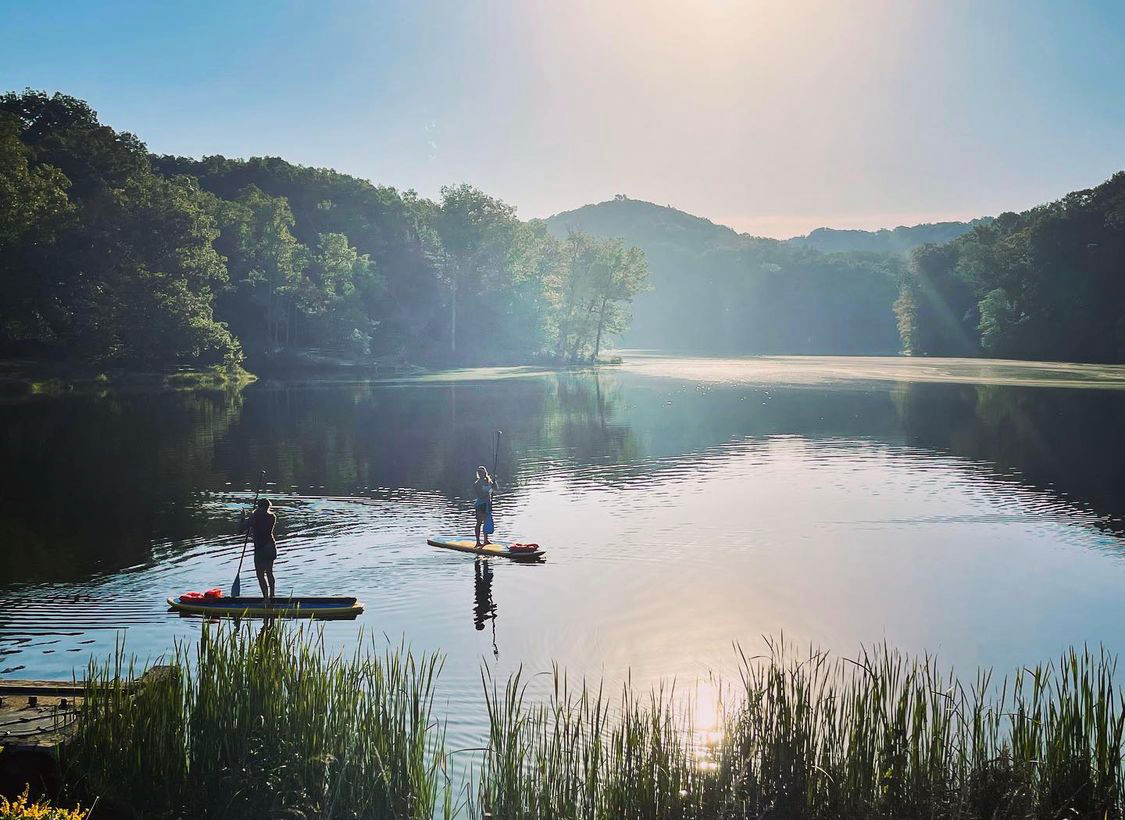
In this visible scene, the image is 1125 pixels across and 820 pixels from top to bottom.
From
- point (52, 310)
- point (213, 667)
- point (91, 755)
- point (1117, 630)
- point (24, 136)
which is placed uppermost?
point (24, 136)

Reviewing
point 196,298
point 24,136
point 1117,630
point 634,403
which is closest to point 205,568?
point 1117,630

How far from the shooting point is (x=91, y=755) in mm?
11094

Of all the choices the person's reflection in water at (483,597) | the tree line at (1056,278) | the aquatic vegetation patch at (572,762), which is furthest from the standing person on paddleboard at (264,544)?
the tree line at (1056,278)

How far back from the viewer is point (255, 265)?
108625 millimetres

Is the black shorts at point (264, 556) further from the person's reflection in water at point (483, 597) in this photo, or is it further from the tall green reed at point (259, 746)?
the tall green reed at point (259, 746)

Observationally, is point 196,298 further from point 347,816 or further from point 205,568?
point 347,816

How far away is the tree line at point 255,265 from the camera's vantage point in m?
80.9

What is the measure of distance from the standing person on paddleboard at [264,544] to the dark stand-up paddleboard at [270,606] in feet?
1.80

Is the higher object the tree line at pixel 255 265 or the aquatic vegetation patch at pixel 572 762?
the tree line at pixel 255 265

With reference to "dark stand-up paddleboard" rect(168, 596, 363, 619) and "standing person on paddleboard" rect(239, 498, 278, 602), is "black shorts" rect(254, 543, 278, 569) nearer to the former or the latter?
"standing person on paddleboard" rect(239, 498, 278, 602)

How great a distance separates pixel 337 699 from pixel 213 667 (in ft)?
4.96

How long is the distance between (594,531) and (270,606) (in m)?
12.5

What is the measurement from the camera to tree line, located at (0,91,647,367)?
80.9 meters

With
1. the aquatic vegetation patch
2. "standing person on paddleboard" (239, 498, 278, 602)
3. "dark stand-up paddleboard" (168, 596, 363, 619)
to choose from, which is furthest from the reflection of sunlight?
"standing person on paddleboard" (239, 498, 278, 602)
